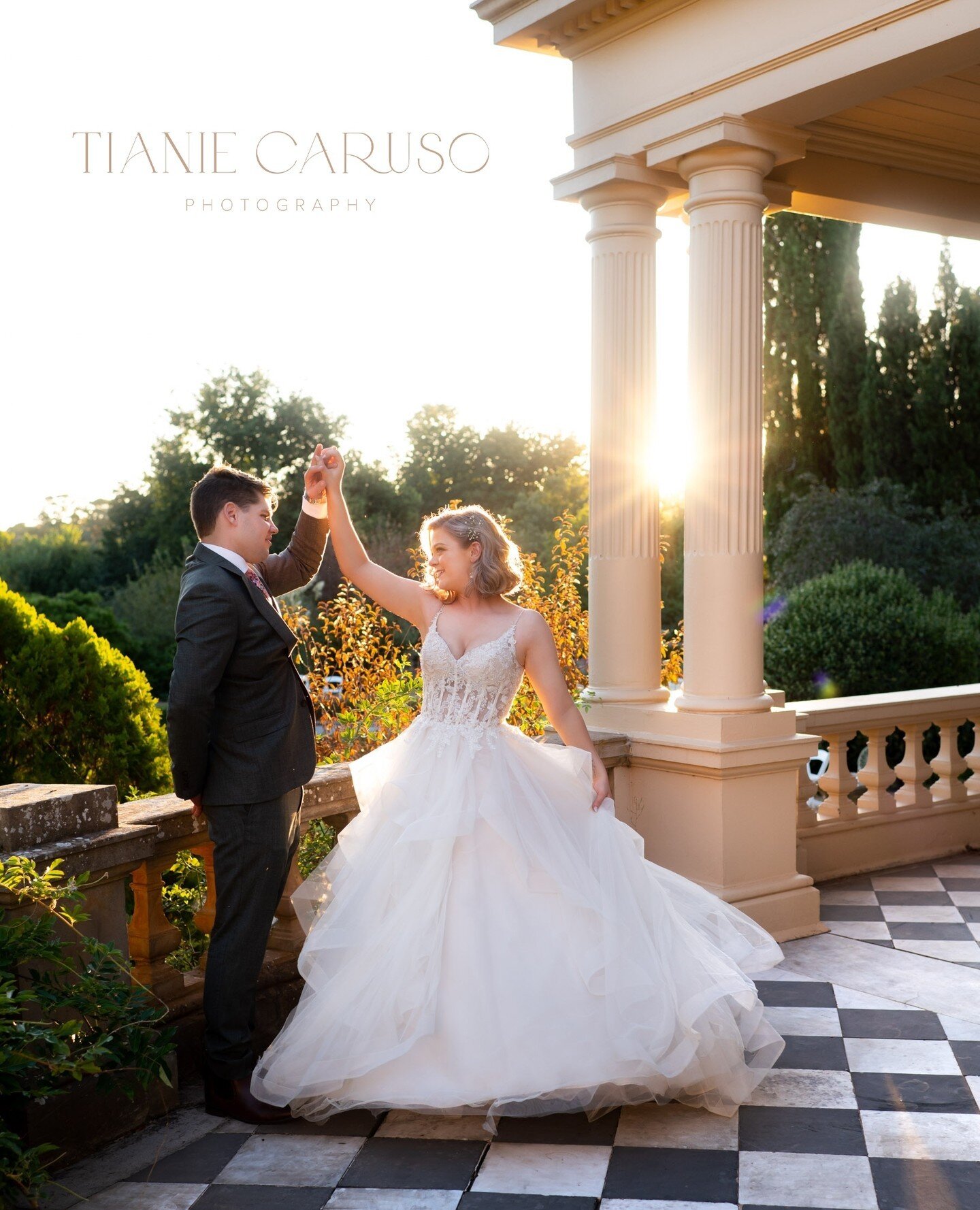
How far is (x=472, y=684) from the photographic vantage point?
11.3ft

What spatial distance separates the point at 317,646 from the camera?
659 cm

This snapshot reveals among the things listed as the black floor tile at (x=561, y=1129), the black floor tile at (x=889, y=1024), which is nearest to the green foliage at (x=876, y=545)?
the black floor tile at (x=889, y=1024)

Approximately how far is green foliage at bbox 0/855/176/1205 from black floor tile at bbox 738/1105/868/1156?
1531 mm

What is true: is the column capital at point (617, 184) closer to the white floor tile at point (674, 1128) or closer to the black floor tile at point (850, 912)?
the black floor tile at point (850, 912)

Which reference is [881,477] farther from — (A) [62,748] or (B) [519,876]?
(B) [519,876]

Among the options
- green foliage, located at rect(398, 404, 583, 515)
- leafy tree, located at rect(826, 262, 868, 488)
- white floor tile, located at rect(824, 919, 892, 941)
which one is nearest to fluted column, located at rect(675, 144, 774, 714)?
white floor tile, located at rect(824, 919, 892, 941)

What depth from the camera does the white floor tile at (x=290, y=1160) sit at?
290 centimetres

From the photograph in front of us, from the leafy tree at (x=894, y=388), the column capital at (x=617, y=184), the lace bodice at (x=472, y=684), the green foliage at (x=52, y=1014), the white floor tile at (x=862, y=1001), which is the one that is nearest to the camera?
the green foliage at (x=52, y=1014)

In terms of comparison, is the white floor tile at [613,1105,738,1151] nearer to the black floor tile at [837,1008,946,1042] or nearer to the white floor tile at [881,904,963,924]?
the black floor tile at [837,1008,946,1042]

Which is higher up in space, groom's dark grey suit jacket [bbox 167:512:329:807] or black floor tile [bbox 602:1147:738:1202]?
groom's dark grey suit jacket [bbox 167:512:329:807]

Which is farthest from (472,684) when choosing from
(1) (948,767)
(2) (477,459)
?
(2) (477,459)

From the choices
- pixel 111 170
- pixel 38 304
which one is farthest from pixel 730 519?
pixel 38 304

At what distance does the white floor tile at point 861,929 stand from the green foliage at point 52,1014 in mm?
3127

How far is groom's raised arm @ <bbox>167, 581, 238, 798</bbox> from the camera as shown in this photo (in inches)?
117
